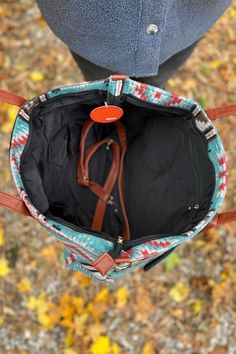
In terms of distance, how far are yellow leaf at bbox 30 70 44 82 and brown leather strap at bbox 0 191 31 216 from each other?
1057 mm

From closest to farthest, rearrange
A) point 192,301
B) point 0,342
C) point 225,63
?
point 0,342
point 192,301
point 225,63

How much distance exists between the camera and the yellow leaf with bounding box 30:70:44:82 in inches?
71.7

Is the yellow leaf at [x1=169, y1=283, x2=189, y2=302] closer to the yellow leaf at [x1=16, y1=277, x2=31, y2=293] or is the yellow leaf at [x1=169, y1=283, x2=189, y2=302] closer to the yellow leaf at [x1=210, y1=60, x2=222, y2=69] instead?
the yellow leaf at [x1=16, y1=277, x2=31, y2=293]

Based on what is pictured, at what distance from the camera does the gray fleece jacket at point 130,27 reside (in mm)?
818

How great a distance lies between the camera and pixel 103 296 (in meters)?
1.57

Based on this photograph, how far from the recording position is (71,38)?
0.96 meters

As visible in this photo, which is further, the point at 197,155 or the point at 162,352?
the point at 162,352

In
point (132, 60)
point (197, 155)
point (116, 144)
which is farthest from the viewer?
point (116, 144)

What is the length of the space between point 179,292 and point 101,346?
1.18 ft

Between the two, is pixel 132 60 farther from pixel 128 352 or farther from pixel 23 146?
pixel 128 352

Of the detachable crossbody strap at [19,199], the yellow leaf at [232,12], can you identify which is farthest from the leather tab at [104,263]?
the yellow leaf at [232,12]

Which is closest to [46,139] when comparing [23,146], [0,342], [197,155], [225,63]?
[23,146]

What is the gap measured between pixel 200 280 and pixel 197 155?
30.3 inches

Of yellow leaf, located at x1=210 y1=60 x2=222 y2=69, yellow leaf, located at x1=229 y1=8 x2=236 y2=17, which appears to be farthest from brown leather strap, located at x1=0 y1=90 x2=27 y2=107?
yellow leaf, located at x1=229 y1=8 x2=236 y2=17
